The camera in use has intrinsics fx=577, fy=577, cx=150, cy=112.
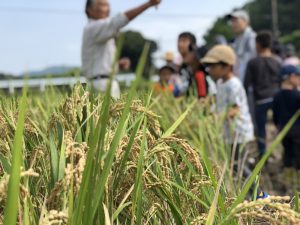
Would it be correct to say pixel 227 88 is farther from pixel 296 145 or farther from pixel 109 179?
pixel 109 179

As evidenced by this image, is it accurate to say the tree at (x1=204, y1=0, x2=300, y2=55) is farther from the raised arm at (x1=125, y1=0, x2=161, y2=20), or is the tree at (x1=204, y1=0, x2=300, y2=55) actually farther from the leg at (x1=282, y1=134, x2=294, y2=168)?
the raised arm at (x1=125, y1=0, x2=161, y2=20)

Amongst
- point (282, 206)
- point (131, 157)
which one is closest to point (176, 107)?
point (131, 157)

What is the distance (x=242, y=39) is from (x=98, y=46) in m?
2.62

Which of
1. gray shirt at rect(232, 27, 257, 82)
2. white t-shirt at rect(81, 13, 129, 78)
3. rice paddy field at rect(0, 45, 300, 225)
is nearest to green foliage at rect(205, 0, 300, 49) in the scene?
gray shirt at rect(232, 27, 257, 82)

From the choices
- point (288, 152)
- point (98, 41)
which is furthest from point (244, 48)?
point (98, 41)

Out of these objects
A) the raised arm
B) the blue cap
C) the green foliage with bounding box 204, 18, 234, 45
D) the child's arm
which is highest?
the raised arm

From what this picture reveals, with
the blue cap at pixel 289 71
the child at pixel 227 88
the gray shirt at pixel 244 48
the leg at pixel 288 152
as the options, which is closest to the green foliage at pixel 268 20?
the gray shirt at pixel 244 48

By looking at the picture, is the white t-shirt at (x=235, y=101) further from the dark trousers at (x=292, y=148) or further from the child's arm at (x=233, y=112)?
the dark trousers at (x=292, y=148)

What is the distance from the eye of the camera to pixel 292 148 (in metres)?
5.19

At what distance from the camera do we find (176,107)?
3.49 m

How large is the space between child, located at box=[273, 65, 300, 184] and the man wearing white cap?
115 centimetres

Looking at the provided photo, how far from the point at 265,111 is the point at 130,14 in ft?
8.78

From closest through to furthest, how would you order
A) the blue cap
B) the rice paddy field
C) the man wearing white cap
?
the rice paddy field → the blue cap → the man wearing white cap

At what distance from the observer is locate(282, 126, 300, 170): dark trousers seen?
5.03 m
